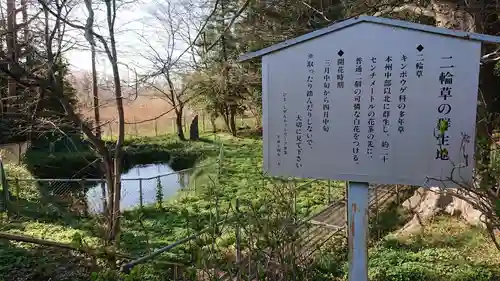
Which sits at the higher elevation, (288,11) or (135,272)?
(288,11)

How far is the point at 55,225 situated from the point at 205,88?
11.6m

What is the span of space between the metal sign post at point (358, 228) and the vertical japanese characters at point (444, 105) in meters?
0.67

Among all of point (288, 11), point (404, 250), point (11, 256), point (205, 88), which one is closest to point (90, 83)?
point (11, 256)

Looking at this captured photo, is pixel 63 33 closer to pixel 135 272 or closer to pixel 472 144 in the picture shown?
pixel 135 272

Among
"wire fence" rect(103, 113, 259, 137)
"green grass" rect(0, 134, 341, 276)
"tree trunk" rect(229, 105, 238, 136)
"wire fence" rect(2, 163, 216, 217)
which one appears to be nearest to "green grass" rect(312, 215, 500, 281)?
"green grass" rect(0, 134, 341, 276)

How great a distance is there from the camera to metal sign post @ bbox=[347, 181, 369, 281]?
11.0ft

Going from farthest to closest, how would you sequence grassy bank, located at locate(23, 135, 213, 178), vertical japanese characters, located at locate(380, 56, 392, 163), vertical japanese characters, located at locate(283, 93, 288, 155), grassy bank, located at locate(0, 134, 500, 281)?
grassy bank, located at locate(23, 135, 213, 178), grassy bank, located at locate(0, 134, 500, 281), vertical japanese characters, located at locate(283, 93, 288, 155), vertical japanese characters, located at locate(380, 56, 392, 163)

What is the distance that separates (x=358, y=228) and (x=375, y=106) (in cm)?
102

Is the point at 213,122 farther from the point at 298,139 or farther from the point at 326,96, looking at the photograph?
the point at 326,96

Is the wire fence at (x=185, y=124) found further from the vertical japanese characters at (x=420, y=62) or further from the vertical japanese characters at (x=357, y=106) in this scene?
the vertical japanese characters at (x=420, y=62)

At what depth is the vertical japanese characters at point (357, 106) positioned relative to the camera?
3.19 m

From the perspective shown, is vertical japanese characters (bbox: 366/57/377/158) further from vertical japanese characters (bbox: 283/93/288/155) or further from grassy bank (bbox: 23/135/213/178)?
grassy bank (bbox: 23/135/213/178)

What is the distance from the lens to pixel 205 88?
760 inches

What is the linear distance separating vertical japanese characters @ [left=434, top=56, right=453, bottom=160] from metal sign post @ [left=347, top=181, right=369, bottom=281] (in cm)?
67
